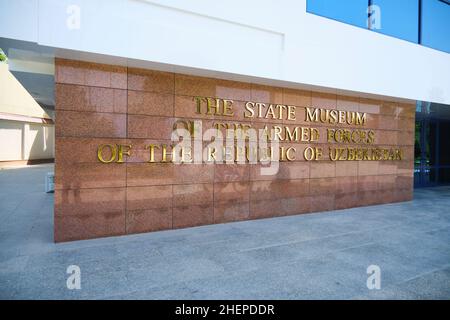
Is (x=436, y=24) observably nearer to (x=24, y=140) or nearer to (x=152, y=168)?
(x=152, y=168)

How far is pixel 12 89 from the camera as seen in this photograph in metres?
24.7

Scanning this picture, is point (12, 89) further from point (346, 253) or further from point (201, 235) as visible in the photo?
point (346, 253)

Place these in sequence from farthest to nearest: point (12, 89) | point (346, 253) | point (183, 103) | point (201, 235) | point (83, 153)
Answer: point (12, 89) → point (183, 103) → point (201, 235) → point (83, 153) → point (346, 253)

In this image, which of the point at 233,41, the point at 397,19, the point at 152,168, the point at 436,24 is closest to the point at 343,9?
the point at 397,19

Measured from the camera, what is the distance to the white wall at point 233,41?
5.62 metres

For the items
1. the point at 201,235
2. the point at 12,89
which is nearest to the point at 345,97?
the point at 201,235

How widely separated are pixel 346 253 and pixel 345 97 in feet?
19.6

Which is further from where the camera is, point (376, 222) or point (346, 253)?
point (376, 222)

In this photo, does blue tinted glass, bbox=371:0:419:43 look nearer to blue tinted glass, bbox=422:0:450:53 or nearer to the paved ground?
blue tinted glass, bbox=422:0:450:53

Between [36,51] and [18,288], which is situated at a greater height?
[36,51]

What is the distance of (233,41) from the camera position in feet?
23.6

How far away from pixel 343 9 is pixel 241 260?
8.14m

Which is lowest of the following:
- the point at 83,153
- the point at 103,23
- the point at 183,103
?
the point at 83,153

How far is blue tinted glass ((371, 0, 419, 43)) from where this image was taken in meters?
9.84
